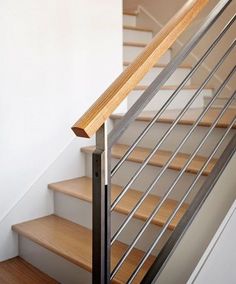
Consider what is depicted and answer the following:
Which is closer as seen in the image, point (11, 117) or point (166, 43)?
point (166, 43)

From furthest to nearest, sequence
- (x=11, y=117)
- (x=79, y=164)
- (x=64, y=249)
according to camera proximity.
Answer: (x=79, y=164), (x=11, y=117), (x=64, y=249)

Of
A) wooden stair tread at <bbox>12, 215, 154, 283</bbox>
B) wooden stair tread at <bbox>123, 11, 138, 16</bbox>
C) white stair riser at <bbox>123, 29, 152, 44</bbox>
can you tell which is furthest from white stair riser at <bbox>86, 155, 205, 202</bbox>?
wooden stair tread at <bbox>123, 11, 138, 16</bbox>

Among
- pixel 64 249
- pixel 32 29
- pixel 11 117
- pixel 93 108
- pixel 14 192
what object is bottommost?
pixel 64 249

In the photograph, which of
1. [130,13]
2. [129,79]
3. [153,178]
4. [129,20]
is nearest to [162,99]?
[153,178]

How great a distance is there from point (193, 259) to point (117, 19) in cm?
203

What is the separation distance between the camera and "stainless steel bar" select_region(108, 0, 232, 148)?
1185 millimetres

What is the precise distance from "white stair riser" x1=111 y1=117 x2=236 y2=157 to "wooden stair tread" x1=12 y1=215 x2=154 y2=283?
0.73 meters

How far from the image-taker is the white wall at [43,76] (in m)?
2.18

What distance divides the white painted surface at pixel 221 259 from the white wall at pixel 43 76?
52.2 inches

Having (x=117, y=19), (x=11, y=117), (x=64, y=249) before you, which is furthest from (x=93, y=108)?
(x=117, y=19)

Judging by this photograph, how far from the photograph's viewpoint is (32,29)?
88.5 inches

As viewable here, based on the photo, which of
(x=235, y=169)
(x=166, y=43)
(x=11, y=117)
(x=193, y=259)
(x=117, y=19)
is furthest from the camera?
(x=117, y=19)

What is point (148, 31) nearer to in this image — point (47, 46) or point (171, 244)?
point (47, 46)

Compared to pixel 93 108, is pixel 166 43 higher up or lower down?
higher up
